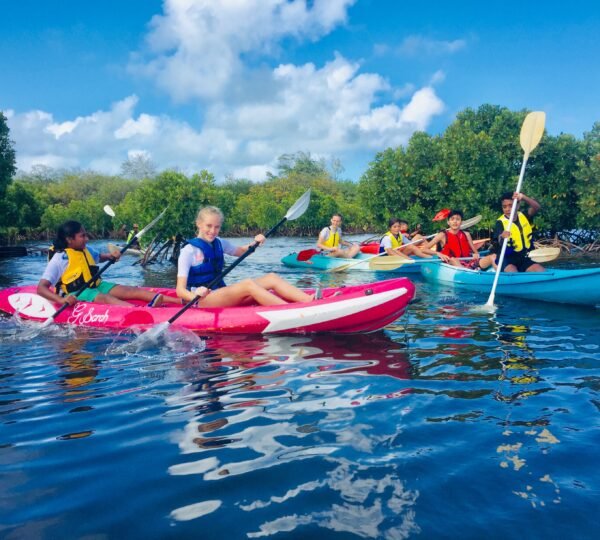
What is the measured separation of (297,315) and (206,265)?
1.27 meters

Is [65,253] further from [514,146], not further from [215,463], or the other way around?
[514,146]

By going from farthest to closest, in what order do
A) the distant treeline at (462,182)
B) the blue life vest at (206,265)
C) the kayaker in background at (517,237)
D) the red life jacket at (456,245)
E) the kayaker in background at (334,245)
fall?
the distant treeline at (462,182) < the kayaker in background at (334,245) < the red life jacket at (456,245) < the kayaker in background at (517,237) < the blue life vest at (206,265)

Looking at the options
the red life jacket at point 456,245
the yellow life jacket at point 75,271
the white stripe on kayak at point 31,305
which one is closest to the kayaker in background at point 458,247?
the red life jacket at point 456,245

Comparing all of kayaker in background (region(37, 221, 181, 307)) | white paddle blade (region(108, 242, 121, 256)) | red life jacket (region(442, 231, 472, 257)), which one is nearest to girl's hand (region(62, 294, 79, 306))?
kayaker in background (region(37, 221, 181, 307))

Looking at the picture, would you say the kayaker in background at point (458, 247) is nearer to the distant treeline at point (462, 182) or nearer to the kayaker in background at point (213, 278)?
the kayaker in background at point (213, 278)

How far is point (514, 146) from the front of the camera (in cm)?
1934

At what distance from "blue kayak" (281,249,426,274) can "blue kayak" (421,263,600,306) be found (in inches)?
79.2

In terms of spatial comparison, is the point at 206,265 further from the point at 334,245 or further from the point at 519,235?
the point at 334,245

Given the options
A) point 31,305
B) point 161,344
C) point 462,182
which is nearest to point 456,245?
point 161,344

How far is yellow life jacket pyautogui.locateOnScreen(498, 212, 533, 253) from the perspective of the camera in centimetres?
809

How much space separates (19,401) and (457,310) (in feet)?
18.6

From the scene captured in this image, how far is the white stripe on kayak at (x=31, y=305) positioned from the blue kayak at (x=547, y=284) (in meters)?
6.78

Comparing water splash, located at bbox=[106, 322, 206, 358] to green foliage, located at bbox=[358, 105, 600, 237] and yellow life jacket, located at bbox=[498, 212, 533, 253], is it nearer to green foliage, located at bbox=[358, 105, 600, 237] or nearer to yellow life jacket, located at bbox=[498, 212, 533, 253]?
yellow life jacket, located at bbox=[498, 212, 533, 253]

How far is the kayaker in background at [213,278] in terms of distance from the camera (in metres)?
5.50
